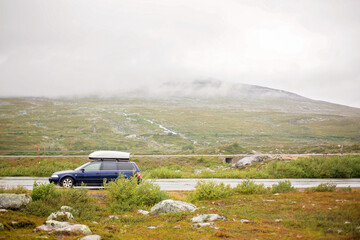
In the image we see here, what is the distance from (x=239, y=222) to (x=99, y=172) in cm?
927

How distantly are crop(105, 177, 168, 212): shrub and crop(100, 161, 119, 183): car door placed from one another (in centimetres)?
392

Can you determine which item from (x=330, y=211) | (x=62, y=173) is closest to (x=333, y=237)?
(x=330, y=211)

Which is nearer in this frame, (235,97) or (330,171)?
(330,171)

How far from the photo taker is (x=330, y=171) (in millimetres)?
21203

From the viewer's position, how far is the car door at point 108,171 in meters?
14.8

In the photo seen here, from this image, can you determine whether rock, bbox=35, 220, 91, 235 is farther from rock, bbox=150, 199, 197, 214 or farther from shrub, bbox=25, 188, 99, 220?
rock, bbox=150, 199, 197, 214

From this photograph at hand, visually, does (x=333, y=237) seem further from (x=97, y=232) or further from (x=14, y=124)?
(x=14, y=124)

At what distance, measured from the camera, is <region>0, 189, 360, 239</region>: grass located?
6688mm

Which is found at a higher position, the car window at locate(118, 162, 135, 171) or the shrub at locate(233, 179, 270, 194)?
the car window at locate(118, 162, 135, 171)

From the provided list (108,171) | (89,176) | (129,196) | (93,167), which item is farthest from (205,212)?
(93,167)

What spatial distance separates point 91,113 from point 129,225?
110m

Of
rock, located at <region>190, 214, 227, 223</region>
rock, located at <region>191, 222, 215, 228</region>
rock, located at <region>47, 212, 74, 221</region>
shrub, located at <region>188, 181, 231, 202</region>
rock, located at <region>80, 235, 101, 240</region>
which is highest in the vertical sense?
rock, located at <region>80, 235, 101, 240</region>

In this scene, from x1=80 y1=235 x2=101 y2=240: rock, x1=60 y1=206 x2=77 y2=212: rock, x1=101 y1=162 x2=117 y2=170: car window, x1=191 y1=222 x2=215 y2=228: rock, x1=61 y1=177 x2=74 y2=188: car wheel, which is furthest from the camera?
x1=101 y1=162 x2=117 y2=170: car window

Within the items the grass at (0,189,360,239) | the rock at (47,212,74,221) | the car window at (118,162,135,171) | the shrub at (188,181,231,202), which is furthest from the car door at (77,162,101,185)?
the rock at (47,212,74,221)
